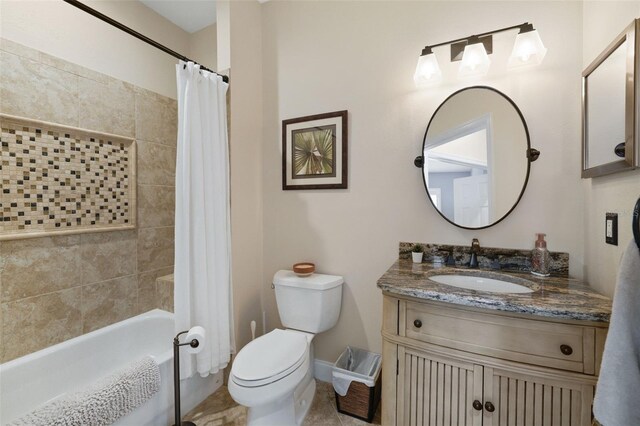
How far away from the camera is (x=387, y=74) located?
5.81 feet

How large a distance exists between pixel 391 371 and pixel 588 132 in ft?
4.64

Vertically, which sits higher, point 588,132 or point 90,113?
point 90,113

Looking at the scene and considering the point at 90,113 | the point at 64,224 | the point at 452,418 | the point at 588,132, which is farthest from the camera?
the point at 90,113

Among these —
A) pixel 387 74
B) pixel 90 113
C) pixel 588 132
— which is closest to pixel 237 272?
pixel 90 113

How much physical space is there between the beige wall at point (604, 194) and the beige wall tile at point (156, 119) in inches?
108

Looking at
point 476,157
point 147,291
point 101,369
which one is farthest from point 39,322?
point 476,157

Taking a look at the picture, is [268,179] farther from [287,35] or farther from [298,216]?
[287,35]

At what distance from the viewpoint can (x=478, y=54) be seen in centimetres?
147

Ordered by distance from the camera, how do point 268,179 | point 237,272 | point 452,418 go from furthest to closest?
point 268,179
point 237,272
point 452,418

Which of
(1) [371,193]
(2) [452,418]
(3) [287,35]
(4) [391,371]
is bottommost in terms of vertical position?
(2) [452,418]

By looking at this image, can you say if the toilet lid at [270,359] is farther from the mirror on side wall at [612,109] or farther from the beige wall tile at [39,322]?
the mirror on side wall at [612,109]

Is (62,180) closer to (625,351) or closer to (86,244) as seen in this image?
(86,244)

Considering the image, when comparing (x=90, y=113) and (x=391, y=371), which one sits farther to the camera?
(x=90, y=113)

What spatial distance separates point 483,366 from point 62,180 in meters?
2.45
